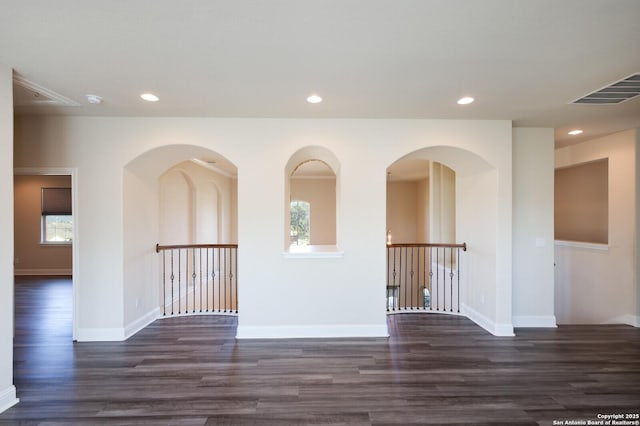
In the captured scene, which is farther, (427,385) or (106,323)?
(106,323)

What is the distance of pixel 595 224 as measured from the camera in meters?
6.19

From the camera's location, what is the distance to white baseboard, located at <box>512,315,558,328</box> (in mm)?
4449

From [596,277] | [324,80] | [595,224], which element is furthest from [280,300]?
[595,224]

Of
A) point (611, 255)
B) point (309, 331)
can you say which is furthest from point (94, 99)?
point (611, 255)

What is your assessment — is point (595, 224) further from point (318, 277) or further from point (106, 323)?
point (106, 323)

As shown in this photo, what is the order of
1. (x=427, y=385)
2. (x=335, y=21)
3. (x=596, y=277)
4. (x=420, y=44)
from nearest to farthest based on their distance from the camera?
1. (x=335, y=21)
2. (x=420, y=44)
3. (x=427, y=385)
4. (x=596, y=277)

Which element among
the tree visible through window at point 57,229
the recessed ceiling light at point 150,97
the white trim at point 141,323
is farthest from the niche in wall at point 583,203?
the tree visible through window at point 57,229

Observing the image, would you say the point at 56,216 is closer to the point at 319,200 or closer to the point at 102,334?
the point at 102,334

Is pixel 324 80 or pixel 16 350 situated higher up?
pixel 324 80

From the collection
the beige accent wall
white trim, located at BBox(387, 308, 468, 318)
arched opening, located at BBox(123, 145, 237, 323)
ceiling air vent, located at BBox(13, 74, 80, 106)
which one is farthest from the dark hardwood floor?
the beige accent wall

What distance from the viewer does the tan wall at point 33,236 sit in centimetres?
856

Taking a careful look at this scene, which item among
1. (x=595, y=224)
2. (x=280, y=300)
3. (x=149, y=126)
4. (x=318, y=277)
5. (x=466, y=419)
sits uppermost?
(x=149, y=126)

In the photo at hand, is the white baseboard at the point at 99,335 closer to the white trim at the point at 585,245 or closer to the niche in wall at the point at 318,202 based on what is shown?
the niche in wall at the point at 318,202

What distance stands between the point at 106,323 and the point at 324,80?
387 centimetres
